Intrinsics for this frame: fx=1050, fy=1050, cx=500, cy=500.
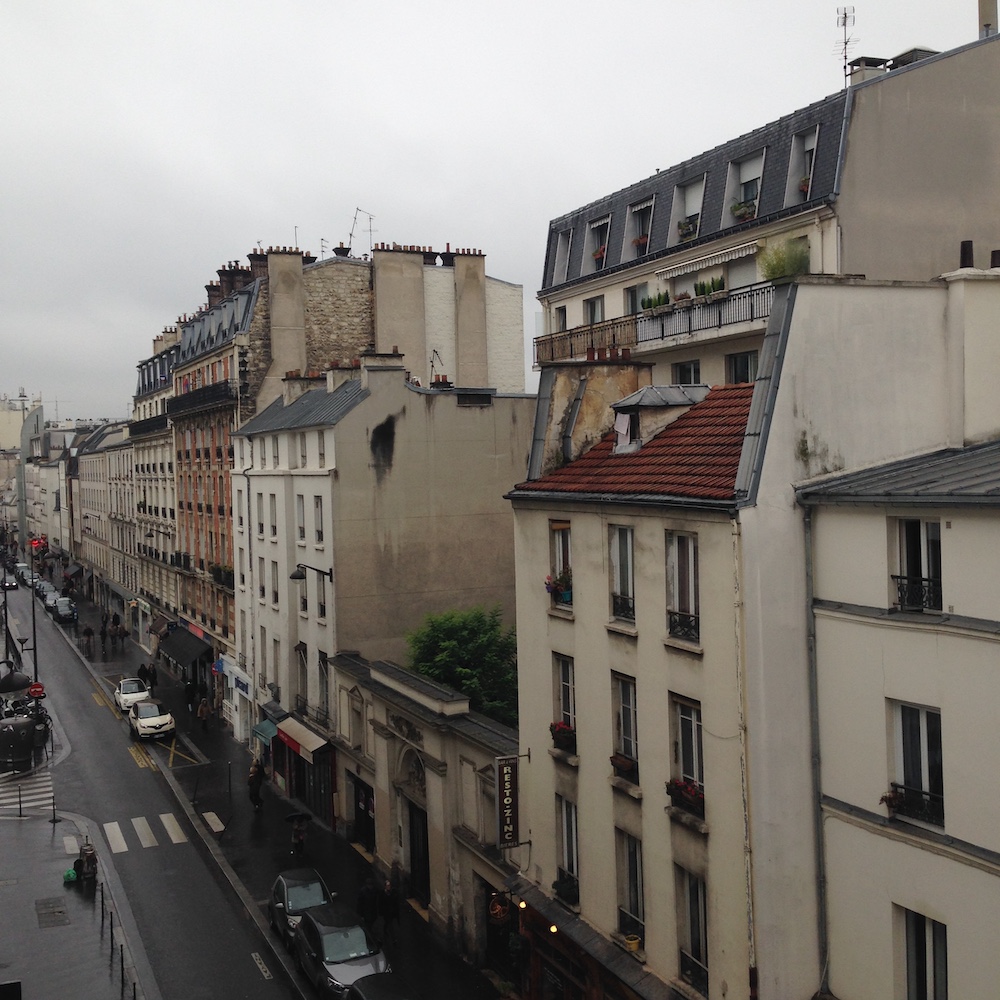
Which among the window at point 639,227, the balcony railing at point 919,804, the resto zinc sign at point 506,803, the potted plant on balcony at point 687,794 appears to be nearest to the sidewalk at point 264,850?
the resto zinc sign at point 506,803

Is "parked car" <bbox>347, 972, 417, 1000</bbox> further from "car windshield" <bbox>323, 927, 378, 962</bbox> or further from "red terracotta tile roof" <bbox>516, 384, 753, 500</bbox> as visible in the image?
"red terracotta tile roof" <bbox>516, 384, 753, 500</bbox>

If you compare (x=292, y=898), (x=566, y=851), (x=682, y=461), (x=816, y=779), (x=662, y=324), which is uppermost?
(x=662, y=324)

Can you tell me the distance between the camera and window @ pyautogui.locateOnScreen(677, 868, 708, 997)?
15.2 m

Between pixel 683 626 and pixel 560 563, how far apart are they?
398cm

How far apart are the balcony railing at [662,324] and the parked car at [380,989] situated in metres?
13.1

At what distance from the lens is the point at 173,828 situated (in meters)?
33.2

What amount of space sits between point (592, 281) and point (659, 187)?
11.5ft

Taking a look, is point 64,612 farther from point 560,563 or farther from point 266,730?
point 560,563

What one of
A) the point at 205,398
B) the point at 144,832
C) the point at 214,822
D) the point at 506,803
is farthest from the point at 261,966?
the point at 205,398

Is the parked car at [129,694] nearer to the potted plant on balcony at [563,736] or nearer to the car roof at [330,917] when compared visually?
the car roof at [330,917]

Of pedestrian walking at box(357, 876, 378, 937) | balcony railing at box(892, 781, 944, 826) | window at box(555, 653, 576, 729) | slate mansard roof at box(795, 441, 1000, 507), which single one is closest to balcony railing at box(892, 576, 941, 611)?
slate mansard roof at box(795, 441, 1000, 507)

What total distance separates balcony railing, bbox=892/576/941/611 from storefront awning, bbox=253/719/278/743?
28.7 meters

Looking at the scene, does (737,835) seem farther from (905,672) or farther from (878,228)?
(878,228)

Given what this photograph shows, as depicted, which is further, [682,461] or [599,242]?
[599,242]
